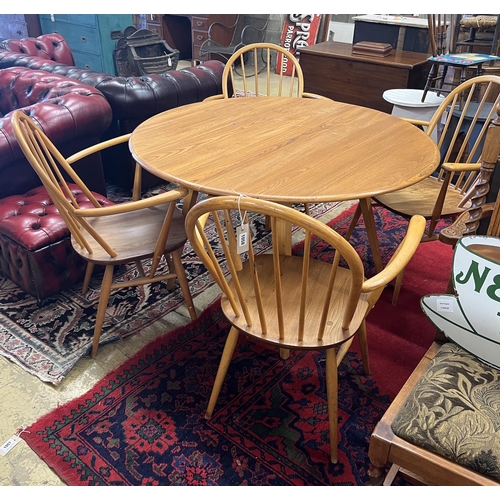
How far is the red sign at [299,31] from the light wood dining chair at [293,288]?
463cm

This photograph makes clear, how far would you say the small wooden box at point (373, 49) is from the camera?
4012 millimetres

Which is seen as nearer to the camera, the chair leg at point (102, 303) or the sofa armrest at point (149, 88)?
the chair leg at point (102, 303)

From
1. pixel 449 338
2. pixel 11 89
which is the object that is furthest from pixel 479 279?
pixel 11 89

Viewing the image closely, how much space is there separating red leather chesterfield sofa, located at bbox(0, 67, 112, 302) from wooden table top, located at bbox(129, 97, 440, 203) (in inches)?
18.3

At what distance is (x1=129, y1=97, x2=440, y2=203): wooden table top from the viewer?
148 cm

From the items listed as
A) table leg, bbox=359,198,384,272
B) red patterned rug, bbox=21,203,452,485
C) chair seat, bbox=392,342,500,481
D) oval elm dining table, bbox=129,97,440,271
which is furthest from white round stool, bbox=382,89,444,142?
chair seat, bbox=392,342,500,481

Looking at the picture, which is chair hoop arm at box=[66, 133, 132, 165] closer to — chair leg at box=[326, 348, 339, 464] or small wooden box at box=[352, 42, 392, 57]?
chair leg at box=[326, 348, 339, 464]

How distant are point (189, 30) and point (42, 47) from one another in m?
2.64

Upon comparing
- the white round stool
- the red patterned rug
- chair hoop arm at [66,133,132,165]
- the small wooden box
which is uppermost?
the small wooden box

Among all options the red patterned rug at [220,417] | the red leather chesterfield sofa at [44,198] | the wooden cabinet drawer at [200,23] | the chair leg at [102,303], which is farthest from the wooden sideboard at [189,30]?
the red patterned rug at [220,417]

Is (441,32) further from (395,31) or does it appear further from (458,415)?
(458,415)

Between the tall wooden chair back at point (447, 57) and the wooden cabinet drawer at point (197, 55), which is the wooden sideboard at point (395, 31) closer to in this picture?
the tall wooden chair back at point (447, 57)

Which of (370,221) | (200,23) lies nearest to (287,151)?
(370,221)

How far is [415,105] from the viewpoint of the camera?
3.10m
